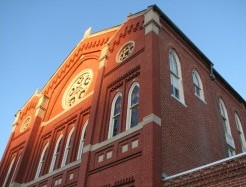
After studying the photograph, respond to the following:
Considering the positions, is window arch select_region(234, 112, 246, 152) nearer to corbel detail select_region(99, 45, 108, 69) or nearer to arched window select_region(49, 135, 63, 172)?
corbel detail select_region(99, 45, 108, 69)

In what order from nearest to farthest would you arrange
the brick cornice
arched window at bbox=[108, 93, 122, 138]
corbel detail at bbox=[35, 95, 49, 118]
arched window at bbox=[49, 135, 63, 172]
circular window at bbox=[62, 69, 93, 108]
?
1. the brick cornice
2. arched window at bbox=[108, 93, 122, 138]
3. arched window at bbox=[49, 135, 63, 172]
4. circular window at bbox=[62, 69, 93, 108]
5. corbel detail at bbox=[35, 95, 49, 118]

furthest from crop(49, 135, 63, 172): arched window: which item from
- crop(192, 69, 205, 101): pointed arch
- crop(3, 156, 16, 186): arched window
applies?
crop(192, 69, 205, 101): pointed arch

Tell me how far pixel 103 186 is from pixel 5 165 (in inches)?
467

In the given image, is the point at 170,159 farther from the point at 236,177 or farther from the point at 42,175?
the point at 42,175

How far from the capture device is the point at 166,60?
1433cm

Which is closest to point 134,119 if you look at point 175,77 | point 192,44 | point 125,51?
point 175,77

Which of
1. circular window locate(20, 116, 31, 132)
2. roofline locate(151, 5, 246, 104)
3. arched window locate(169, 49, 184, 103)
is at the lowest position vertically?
arched window locate(169, 49, 184, 103)

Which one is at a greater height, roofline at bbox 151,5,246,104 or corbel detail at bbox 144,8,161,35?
roofline at bbox 151,5,246,104

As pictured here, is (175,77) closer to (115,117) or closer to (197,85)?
(197,85)

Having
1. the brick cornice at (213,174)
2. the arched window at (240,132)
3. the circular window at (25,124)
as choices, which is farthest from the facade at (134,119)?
the circular window at (25,124)

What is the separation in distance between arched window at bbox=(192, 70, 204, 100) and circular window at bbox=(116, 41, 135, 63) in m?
3.62

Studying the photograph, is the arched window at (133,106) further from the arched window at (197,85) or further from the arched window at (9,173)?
the arched window at (9,173)

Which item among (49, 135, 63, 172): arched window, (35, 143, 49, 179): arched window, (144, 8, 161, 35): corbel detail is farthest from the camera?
(35, 143, 49, 179): arched window

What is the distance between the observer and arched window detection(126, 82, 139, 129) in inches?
516
